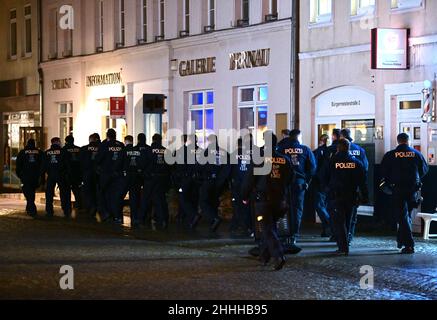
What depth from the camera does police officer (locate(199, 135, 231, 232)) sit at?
738 inches

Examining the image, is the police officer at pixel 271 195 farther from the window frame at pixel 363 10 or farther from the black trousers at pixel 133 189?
the window frame at pixel 363 10

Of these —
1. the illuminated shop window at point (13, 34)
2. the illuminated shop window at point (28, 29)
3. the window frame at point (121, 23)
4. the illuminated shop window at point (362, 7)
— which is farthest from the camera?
the illuminated shop window at point (13, 34)

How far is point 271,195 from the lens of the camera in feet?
45.1

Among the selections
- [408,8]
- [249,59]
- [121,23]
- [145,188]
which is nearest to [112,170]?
[145,188]

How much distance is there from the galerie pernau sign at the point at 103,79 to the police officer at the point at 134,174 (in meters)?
10.1

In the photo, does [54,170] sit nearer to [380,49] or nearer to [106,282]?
[380,49]

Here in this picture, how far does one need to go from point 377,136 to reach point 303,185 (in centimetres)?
430

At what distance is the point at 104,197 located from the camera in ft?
71.5

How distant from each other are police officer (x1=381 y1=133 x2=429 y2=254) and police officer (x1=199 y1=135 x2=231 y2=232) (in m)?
4.07

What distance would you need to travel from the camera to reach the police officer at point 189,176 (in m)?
19.3

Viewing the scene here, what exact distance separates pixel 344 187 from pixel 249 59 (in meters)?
10.1

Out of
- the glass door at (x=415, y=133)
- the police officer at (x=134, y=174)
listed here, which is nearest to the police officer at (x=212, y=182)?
the police officer at (x=134, y=174)

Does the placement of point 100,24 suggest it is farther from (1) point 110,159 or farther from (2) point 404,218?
(2) point 404,218
